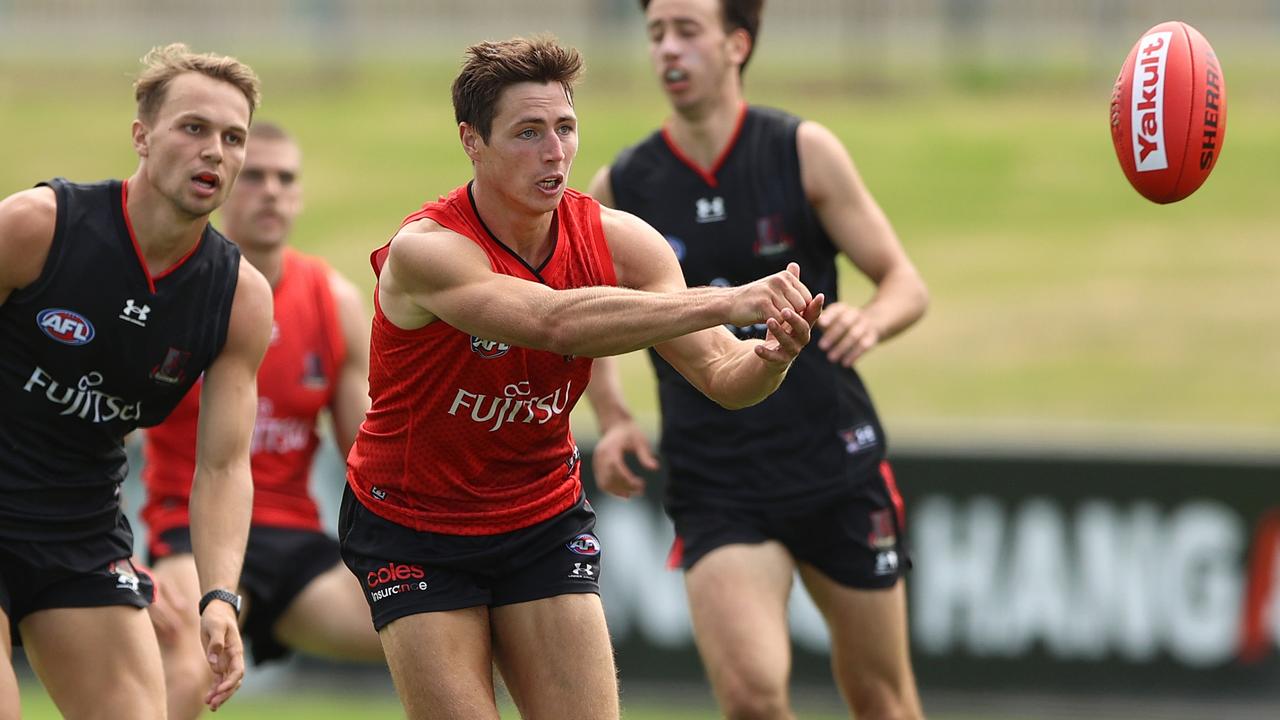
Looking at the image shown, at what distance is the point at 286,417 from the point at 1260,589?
549 cm

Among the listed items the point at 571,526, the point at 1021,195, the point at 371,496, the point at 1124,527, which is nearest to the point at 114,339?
the point at 371,496

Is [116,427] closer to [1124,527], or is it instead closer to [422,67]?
[1124,527]

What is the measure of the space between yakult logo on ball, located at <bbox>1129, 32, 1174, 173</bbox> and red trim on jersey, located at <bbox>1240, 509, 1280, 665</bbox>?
477 centimetres

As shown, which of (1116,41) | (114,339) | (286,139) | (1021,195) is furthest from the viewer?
(1116,41)

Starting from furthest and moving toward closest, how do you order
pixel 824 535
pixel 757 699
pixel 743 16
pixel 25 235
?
pixel 743 16 → pixel 824 535 → pixel 757 699 → pixel 25 235

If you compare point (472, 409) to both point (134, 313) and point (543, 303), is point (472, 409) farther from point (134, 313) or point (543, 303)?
point (134, 313)

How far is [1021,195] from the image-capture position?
22312 millimetres

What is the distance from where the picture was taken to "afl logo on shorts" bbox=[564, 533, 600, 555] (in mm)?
5336

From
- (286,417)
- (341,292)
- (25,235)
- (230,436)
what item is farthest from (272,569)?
(25,235)

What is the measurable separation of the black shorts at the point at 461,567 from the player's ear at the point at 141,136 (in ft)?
4.31

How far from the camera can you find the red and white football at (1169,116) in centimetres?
579

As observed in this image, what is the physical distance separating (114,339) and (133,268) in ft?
0.73

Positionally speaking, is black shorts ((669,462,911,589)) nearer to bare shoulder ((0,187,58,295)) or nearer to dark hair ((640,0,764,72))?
dark hair ((640,0,764,72))

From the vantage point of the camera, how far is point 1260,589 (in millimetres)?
9961
